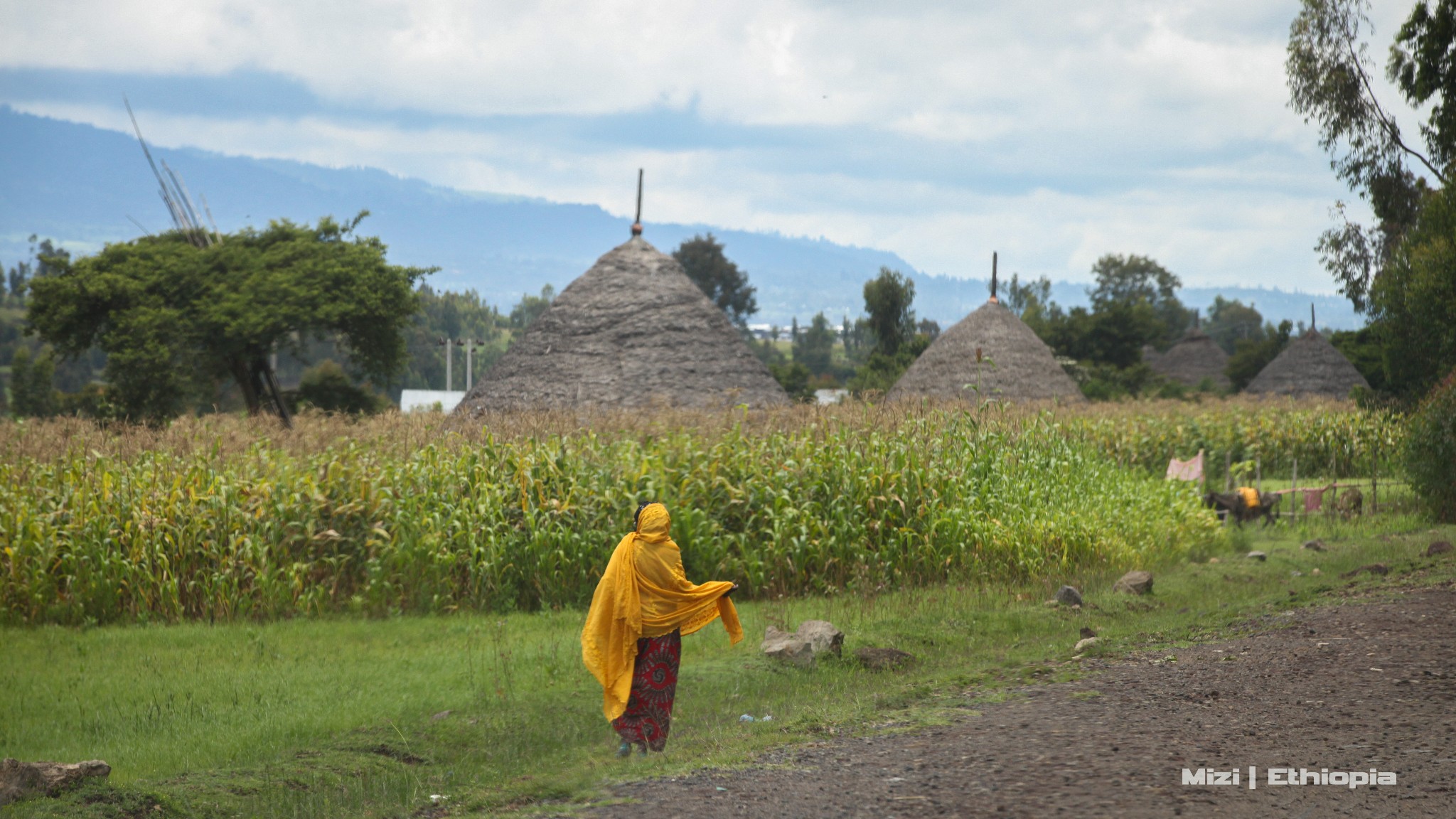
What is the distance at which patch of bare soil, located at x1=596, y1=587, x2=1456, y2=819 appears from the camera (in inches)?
166

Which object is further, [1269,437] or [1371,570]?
[1269,437]

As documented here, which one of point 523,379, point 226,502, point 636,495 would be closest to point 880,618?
point 636,495

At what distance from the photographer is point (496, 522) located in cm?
971

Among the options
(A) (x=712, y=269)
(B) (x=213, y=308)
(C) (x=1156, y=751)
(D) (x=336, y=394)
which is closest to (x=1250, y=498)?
(C) (x=1156, y=751)

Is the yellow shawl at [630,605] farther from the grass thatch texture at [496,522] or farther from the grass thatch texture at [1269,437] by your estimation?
the grass thatch texture at [1269,437]

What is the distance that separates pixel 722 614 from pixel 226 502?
5662 mm

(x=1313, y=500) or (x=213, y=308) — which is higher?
(x=213, y=308)

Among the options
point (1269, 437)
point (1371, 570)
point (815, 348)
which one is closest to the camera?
point (1371, 570)

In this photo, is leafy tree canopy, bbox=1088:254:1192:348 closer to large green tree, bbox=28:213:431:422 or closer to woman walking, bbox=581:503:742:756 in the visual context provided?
large green tree, bbox=28:213:431:422

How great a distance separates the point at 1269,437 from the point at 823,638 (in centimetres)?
1802

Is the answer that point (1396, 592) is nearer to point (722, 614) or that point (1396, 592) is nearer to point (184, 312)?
point (722, 614)

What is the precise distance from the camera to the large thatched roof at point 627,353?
17109 mm

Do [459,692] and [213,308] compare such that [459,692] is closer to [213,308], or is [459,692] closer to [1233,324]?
[213,308]

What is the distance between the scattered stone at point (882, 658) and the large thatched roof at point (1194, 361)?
4721 centimetres
